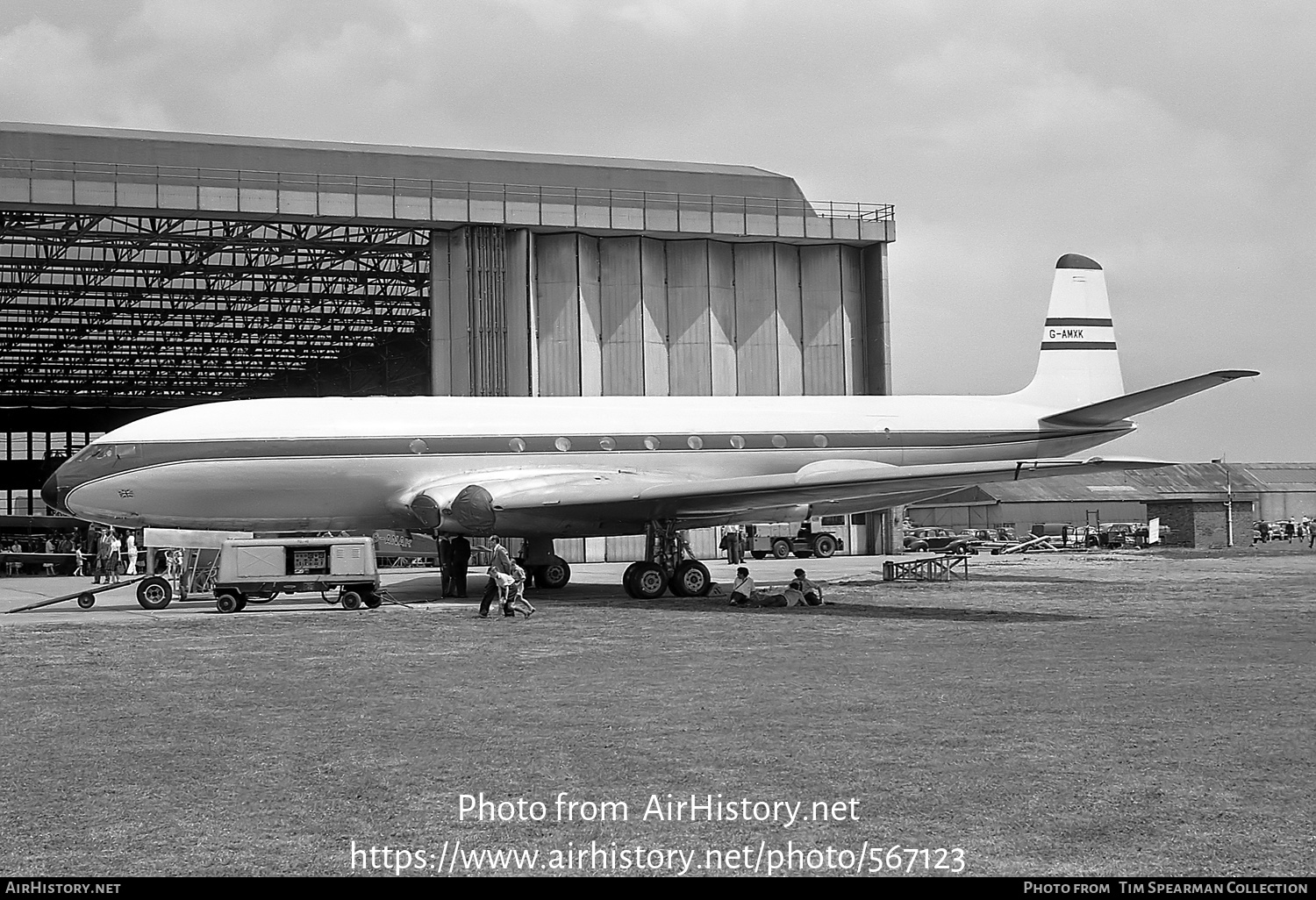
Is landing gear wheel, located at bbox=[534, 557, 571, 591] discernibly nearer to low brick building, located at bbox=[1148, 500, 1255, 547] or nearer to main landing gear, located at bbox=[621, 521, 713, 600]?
main landing gear, located at bbox=[621, 521, 713, 600]

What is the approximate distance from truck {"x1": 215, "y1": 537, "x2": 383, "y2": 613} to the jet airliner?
1908 mm

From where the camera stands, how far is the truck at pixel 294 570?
812 inches

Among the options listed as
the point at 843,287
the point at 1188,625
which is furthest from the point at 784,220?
the point at 1188,625

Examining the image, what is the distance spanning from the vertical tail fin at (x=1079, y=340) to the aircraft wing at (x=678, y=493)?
644 cm

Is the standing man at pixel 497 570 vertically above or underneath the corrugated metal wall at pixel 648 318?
underneath

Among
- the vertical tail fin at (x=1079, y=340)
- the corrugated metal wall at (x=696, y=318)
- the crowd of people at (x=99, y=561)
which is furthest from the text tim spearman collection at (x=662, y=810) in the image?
the corrugated metal wall at (x=696, y=318)

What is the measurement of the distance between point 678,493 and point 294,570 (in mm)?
6655

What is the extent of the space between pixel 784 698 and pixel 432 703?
2.92m

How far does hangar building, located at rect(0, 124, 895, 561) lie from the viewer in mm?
38000

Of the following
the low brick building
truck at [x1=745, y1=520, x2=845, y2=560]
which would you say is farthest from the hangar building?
the low brick building

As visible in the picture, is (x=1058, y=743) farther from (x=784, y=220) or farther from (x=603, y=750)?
(x=784, y=220)

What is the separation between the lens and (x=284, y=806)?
6.68 m

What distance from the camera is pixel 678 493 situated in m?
21.2

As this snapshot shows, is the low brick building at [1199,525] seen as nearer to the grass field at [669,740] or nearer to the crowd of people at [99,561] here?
the grass field at [669,740]
